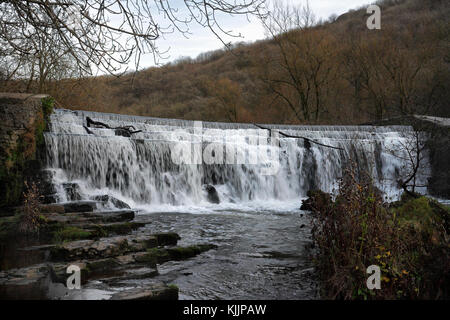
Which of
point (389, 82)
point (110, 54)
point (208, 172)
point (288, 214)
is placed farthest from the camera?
point (389, 82)

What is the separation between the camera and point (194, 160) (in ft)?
40.0

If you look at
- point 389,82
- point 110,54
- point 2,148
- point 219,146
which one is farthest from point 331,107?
point 110,54

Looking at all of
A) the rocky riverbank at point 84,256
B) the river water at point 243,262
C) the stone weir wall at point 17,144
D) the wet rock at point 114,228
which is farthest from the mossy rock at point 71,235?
the stone weir wall at point 17,144

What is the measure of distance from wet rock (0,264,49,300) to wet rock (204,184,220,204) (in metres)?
7.51

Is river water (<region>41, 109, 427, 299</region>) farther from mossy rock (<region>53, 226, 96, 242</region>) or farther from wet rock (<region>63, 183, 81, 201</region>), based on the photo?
mossy rock (<region>53, 226, 96, 242</region>)

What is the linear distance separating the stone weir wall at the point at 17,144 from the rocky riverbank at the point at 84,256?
64.8 inches

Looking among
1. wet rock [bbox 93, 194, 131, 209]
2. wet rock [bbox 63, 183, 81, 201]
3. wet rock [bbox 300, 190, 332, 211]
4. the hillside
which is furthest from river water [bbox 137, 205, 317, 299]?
the hillside

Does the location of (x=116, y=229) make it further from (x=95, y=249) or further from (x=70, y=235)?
(x=95, y=249)

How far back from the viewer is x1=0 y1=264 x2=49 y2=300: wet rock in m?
3.43

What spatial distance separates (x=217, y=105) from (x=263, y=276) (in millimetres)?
26380

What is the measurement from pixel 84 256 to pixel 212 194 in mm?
7302

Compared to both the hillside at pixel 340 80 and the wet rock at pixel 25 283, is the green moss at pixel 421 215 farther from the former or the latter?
the hillside at pixel 340 80
